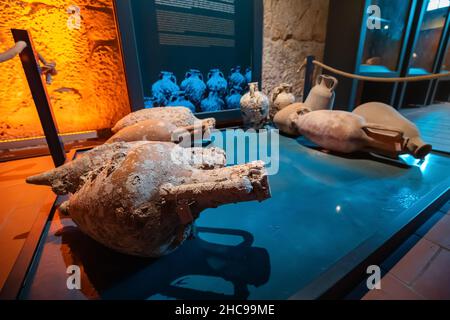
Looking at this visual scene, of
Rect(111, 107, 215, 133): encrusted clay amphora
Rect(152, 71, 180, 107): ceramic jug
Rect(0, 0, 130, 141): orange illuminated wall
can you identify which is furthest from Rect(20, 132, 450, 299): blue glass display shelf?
Rect(152, 71, 180, 107): ceramic jug

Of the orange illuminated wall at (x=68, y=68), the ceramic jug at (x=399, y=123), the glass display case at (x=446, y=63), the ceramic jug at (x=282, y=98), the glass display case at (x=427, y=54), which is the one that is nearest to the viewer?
the ceramic jug at (x=399, y=123)

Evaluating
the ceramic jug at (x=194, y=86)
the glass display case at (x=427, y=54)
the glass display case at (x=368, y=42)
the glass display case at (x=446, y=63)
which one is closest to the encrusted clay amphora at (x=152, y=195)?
the ceramic jug at (x=194, y=86)

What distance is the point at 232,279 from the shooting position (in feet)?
2.04

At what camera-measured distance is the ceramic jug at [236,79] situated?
223 centimetres

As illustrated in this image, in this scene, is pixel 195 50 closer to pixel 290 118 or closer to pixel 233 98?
Result: pixel 233 98

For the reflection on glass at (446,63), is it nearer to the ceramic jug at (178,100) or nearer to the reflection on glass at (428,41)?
the reflection on glass at (428,41)

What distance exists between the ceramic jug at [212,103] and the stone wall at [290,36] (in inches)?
25.7

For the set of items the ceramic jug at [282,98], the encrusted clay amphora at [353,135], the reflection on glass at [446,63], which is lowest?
the encrusted clay amphora at [353,135]

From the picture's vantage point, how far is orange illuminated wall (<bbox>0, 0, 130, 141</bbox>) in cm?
149
